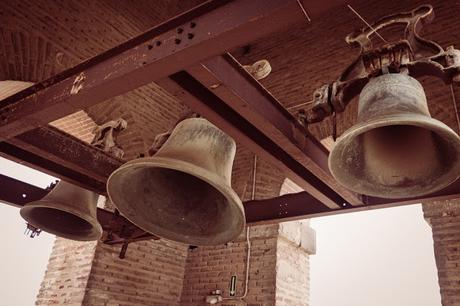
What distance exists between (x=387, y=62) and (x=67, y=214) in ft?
7.79

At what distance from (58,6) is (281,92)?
3.23m

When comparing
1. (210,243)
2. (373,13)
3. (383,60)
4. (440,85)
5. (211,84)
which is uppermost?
(373,13)

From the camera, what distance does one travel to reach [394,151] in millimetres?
1833

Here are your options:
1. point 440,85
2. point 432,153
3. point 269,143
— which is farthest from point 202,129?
point 440,85

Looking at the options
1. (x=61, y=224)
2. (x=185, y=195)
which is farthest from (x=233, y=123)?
(x=61, y=224)

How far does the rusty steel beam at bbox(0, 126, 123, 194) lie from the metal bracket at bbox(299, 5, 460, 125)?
4.76 feet

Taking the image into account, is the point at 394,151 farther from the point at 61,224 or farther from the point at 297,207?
the point at 61,224

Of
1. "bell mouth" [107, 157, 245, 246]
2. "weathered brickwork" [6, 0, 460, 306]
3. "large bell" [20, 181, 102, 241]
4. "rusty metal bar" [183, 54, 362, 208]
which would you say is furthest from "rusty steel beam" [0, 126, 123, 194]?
"weathered brickwork" [6, 0, 460, 306]

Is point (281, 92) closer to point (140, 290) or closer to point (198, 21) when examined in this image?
point (140, 290)

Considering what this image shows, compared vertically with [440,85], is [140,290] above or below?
below

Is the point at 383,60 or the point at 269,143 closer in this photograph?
the point at 383,60

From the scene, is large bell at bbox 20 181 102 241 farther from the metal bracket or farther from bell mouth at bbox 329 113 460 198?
bell mouth at bbox 329 113 460 198

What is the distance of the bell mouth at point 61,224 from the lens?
270cm

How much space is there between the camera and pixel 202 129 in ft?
6.79
